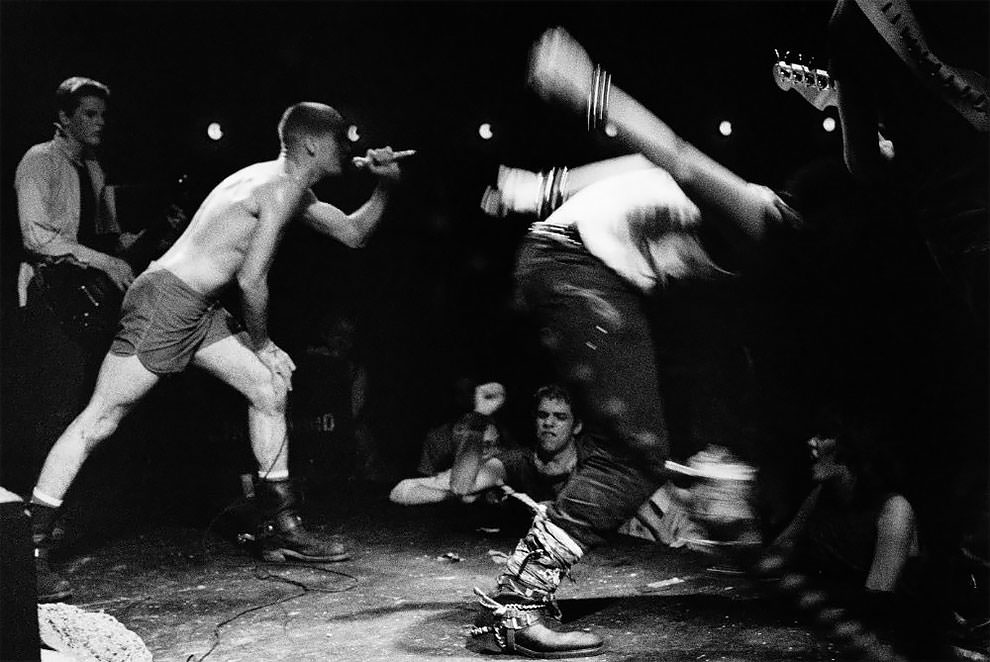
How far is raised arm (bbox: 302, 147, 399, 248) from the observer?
5.15m

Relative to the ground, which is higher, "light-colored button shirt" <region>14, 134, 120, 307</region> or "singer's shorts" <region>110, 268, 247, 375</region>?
"light-colored button shirt" <region>14, 134, 120, 307</region>

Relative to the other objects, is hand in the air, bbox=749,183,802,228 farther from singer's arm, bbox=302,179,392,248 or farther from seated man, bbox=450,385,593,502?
singer's arm, bbox=302,179,392,248

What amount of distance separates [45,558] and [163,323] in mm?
1122

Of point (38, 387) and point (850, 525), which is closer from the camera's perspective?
point (850, 525)

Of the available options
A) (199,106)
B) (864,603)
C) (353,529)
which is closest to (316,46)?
(199,106)

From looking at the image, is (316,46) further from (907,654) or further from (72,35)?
(907,654)

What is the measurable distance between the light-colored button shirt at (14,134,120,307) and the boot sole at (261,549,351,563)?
180 cm

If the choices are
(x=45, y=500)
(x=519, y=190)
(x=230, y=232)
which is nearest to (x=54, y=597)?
(x=45, y=500)

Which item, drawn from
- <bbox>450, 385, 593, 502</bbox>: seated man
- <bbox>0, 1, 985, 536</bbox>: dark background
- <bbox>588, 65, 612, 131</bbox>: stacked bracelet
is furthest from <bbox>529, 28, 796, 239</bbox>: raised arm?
<bbox>450, 385, 593, 502</bbox>: seated man

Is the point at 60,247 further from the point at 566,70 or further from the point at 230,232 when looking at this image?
the point at 566,70

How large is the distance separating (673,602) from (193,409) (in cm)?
300

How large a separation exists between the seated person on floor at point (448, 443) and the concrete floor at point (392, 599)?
306mm

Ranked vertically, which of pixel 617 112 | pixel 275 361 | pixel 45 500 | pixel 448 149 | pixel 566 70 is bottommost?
pixel 45 500

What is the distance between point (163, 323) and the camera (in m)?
4.59
